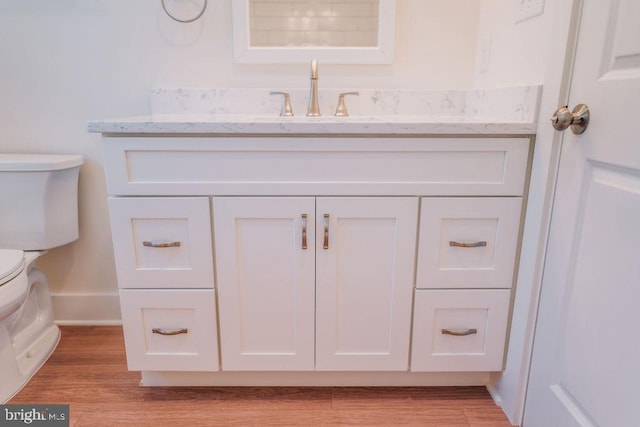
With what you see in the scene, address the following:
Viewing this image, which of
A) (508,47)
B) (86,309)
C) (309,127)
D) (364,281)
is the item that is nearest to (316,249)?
(364,281)

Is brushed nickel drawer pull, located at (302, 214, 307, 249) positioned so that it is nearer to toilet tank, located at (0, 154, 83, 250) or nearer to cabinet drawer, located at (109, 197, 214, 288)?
cabinet drawer, located at (109, 197, 214, 288)

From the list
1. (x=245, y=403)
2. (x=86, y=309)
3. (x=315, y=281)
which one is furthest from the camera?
(x=86, y=309)

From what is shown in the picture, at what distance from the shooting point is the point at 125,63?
1540mm

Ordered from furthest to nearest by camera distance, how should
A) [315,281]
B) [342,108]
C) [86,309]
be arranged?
[86,309] < [342,108] < [315,281]

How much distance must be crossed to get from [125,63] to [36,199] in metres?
0.60

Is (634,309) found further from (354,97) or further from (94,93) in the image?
(94,93)

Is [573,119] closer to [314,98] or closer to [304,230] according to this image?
[304,230]

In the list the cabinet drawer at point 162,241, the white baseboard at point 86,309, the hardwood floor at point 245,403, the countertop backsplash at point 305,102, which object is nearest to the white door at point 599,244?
the hardwood floor at point 245,403

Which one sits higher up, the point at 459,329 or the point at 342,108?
the point at 342,108

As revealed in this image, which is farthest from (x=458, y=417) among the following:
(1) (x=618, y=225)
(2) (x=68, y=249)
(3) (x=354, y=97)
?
(2) (x=68, y=249)

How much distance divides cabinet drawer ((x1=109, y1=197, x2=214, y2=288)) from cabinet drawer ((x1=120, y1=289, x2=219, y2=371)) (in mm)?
37

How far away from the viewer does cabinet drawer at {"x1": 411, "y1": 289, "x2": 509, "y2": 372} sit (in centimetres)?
120

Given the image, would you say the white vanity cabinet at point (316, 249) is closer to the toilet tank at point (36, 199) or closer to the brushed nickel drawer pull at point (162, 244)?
the brushed nickel drawer pull at point (162, 244)

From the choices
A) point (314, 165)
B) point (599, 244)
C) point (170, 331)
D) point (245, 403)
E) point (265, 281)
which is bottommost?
point (245, 403)
